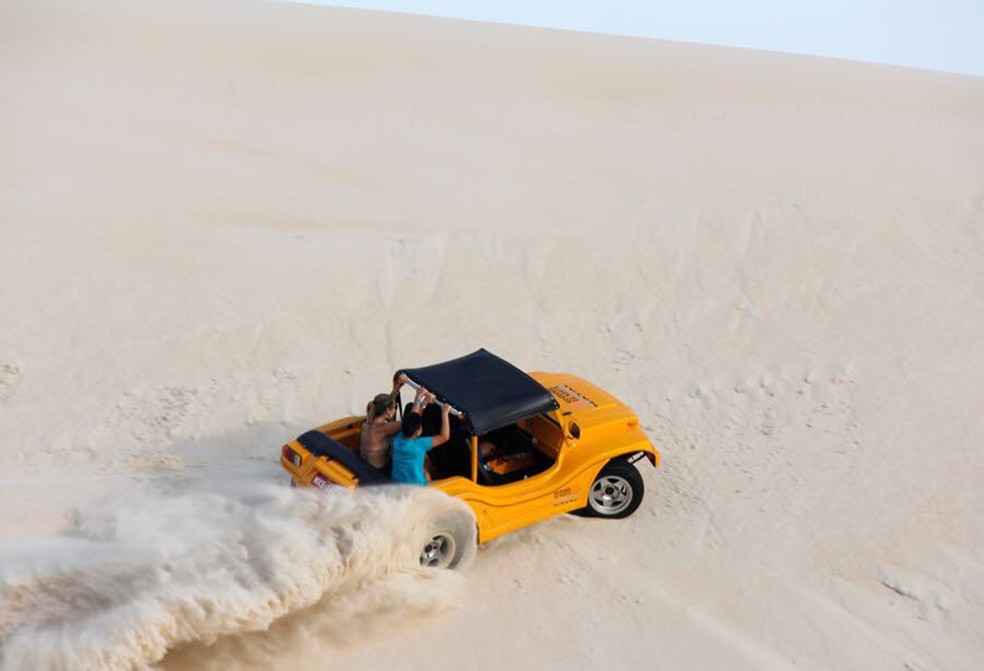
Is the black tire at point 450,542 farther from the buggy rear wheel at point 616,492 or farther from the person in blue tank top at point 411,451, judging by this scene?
the buggy rear wheel at point 616,492

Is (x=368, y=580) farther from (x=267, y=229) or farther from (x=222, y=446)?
(x=267, y=229)

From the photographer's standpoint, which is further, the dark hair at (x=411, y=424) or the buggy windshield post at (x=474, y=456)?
the buggy windshield post at (x=474, y=456)

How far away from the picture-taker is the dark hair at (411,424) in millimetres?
7339

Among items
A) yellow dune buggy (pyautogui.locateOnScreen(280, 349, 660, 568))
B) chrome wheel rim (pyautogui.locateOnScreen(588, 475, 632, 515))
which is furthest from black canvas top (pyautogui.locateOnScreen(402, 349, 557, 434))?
chrome wheel rim (pyautogui.locateOnScreen(588, 475, 632, 515))

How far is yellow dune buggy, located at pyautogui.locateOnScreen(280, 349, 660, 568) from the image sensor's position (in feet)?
24.3

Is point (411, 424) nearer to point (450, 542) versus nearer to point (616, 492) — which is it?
point (450, 542)

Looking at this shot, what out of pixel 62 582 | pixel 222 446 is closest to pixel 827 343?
pixel 222 446

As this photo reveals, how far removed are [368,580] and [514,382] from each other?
190cm

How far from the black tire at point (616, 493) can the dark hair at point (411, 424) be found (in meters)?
1.67

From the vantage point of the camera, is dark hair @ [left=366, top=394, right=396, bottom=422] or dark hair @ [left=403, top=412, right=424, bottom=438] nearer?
dark hair @ [left=403, top=412, right=424, bottom=438]

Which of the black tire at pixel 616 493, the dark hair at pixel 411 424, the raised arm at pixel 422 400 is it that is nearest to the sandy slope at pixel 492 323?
the black tire at pixel 616 493

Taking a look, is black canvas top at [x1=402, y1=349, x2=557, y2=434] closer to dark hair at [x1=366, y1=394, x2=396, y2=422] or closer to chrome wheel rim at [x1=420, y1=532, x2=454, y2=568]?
dark hair at [x1=366, y1=394, x2=396, y2=422]

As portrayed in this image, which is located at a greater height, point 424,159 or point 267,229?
point 424,159

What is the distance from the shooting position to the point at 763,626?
7371 mm
